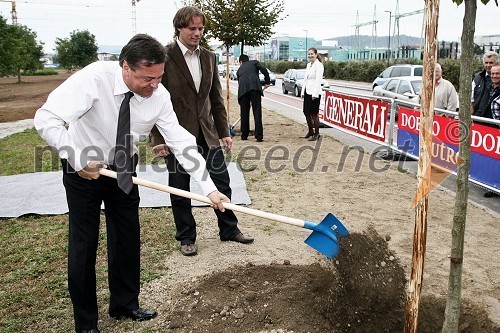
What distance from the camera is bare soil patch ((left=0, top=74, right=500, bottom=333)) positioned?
332 centimetres

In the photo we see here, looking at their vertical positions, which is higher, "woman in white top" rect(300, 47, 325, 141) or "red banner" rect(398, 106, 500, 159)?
"woman in white top" rect(300, 47, 325, 141)

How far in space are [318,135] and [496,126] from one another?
5.32 m

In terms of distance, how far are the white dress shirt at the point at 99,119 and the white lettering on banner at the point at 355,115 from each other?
6.52 meters

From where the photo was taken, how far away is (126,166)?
3.04 m

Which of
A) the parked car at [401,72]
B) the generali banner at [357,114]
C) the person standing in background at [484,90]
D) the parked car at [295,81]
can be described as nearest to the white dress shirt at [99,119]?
the person standing in background at [484,90]

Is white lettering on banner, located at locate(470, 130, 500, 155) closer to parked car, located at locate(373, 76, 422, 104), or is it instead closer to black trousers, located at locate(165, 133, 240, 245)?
black trousers, located at locate(165, 133, 240, 245)

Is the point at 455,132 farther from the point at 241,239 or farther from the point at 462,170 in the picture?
the point at 462,170

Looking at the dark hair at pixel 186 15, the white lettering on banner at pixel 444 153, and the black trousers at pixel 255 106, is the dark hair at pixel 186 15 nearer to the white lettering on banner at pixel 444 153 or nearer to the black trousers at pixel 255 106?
the white lettering on banner at pixel 444 153

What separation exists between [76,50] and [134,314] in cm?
7530

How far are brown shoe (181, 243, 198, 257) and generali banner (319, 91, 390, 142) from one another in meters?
5.63

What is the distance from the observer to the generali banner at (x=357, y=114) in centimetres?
923

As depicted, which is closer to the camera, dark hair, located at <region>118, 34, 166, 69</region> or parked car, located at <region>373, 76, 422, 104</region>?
dark hair, located at <region>118, 34, 166, 69</region>

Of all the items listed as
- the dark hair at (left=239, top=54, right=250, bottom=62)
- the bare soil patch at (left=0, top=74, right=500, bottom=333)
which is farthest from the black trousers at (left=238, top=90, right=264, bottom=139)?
the bare soil patch at (left=0, top=74, right=500, bottom=333)

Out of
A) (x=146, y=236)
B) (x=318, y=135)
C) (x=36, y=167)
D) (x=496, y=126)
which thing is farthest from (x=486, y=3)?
(x=318, y=135)
